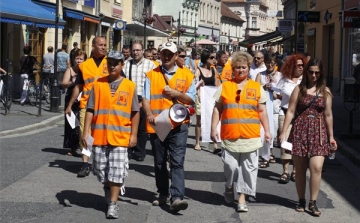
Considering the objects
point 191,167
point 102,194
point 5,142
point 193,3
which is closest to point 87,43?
point 5,142

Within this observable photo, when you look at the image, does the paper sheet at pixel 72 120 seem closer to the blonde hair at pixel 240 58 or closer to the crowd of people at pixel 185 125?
the crowd of people at pixel 185 125

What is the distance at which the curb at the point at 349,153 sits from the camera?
1233 cm

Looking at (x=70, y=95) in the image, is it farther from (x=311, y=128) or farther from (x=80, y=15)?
(x=80, y=15)

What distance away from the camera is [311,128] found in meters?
7.95

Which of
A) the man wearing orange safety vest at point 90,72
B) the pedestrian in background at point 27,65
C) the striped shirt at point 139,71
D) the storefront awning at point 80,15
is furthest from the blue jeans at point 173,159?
the storefront awning at point 80,15

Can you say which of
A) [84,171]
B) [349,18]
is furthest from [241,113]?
[349,18]

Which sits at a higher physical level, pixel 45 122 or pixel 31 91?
pixel 31 91

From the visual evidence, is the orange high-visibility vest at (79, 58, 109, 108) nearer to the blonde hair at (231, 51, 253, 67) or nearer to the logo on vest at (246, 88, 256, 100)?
the blonde hair at (231, 51, 253, 67)

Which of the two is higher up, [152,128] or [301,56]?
[301,56]

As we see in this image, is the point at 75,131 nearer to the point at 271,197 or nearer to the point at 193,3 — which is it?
the point at 271,197

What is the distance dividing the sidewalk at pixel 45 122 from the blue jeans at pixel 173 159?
203 inches

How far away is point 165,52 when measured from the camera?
7.95 meters

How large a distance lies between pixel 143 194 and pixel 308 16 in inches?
967

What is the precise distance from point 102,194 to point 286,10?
5589 cm
